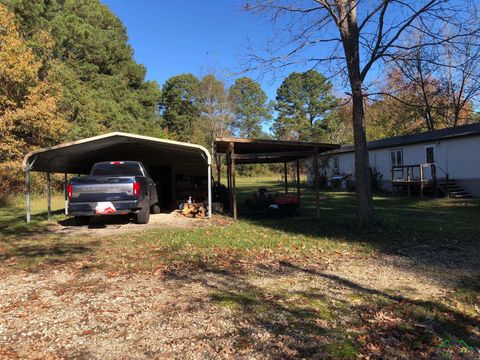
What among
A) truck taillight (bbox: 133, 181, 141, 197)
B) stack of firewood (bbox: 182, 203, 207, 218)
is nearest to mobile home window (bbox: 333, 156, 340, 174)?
stack of firewood (bbox: 182, 203, 207, 218)

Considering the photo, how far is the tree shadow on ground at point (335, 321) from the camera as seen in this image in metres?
3.66

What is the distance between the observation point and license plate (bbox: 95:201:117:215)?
1040cm

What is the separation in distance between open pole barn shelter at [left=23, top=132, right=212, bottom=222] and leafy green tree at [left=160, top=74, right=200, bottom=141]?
37.7 meters

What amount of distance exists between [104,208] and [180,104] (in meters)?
51.5

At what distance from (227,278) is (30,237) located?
244 inches

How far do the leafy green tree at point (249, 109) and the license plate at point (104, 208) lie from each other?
47.6 m

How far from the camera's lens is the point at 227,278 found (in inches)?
235

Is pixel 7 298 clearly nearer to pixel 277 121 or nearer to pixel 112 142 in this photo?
pixel 112 142

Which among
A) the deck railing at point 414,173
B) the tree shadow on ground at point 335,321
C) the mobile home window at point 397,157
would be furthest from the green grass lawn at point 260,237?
the mobile home window at point 397,157

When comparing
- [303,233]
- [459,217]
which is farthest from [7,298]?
[459,217]

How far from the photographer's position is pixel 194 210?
14000mm

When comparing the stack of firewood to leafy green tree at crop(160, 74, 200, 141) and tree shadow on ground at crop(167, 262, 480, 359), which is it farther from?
leafy green tree at crop(160, 74, 200, 141)

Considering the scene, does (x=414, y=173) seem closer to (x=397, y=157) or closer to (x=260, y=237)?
(x=397, y=157)

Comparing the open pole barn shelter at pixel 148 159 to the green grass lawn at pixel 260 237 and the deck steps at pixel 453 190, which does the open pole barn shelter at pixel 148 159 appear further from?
the deck steps at pixel 453 190
